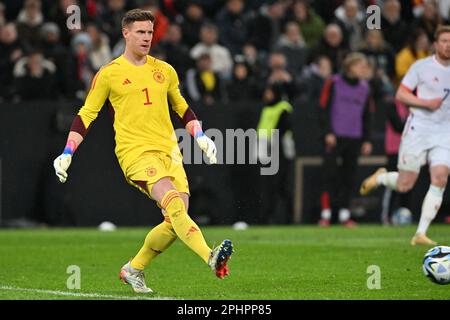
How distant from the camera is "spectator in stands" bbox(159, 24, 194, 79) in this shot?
20078 mm

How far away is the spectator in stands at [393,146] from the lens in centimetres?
1916

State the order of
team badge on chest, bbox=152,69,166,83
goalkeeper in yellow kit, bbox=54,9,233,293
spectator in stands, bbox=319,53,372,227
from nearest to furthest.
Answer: goalkeeper in yellow kit, bbox=54,9,233,293 < team badge on chest, bbox=152,69,166,83 < spectator in stands, bbox=319,53,372,227

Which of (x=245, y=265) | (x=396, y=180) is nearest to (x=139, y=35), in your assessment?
(x=245, y=265)

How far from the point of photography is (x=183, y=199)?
10031mm

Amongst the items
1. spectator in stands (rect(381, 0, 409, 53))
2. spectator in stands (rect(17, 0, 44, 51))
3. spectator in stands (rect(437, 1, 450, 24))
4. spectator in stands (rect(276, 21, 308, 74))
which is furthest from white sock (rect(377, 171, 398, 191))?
spectator in stands (rect(437, 1, 450, 24))

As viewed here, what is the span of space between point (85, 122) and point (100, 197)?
9.07 m

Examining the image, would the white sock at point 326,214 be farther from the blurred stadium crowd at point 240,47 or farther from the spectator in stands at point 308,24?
the spectator in stands at point 308,24

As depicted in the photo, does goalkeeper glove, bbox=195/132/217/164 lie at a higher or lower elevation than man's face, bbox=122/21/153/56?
lower

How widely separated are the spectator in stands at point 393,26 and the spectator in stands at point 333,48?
1005 mm

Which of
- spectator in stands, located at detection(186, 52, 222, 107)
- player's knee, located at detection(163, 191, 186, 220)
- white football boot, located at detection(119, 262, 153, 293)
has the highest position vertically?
spectator in stands, located at detection(186, 52, 222, 107)

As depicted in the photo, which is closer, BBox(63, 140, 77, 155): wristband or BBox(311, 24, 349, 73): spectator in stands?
BBox(63, 140, 77, 155): wristband

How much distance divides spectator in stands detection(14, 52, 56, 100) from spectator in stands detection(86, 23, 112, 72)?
0.75 meters

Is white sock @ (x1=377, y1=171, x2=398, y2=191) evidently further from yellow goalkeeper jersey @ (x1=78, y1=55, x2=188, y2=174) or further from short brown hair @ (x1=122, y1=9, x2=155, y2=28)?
short brown hair @ (x1=122, y1=9, x2=155, y2=28)
